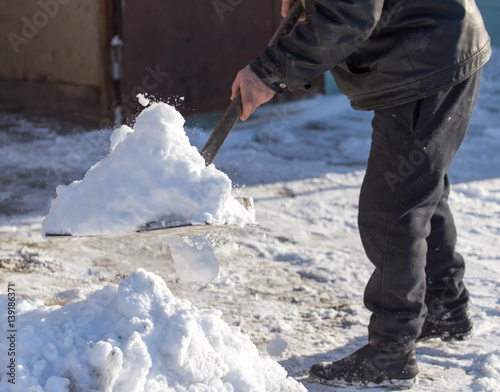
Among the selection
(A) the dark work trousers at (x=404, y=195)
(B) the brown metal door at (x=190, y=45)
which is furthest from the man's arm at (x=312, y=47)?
(B) the brown metal door at (x=190, y=45)

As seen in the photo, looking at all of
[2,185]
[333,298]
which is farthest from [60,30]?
[333,298]

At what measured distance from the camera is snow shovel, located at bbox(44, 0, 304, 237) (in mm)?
2023

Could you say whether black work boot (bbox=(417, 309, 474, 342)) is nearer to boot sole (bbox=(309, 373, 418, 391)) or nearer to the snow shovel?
boot sole (bbox=(309, 373, 418, 391))

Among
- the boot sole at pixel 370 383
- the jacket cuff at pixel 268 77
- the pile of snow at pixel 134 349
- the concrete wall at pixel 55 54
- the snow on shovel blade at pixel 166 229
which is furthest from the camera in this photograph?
the concrete wall at pixel 55 54

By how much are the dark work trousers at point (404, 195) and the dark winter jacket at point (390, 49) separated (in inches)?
2.7

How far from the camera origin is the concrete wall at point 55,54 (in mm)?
6113

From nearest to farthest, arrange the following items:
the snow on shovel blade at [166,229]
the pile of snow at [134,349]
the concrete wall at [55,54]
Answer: the pile of snow at [134,349] → the snow on shovel blade at [166,229] → the concrete wall at [55,54]

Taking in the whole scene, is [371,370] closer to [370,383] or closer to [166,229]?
[370,383]

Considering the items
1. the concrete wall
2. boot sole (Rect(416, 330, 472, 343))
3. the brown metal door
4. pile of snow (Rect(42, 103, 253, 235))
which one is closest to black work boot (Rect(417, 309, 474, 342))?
boot sole (Rect(416, 330, 472, 343))

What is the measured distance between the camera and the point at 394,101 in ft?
7.16

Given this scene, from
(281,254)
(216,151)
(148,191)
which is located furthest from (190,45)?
(148,191)

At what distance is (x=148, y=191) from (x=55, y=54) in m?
5.01

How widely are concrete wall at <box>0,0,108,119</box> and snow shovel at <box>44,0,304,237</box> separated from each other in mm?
3881

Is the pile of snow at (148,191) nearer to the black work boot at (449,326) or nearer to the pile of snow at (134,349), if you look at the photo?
the pile of snow at (134,349)
